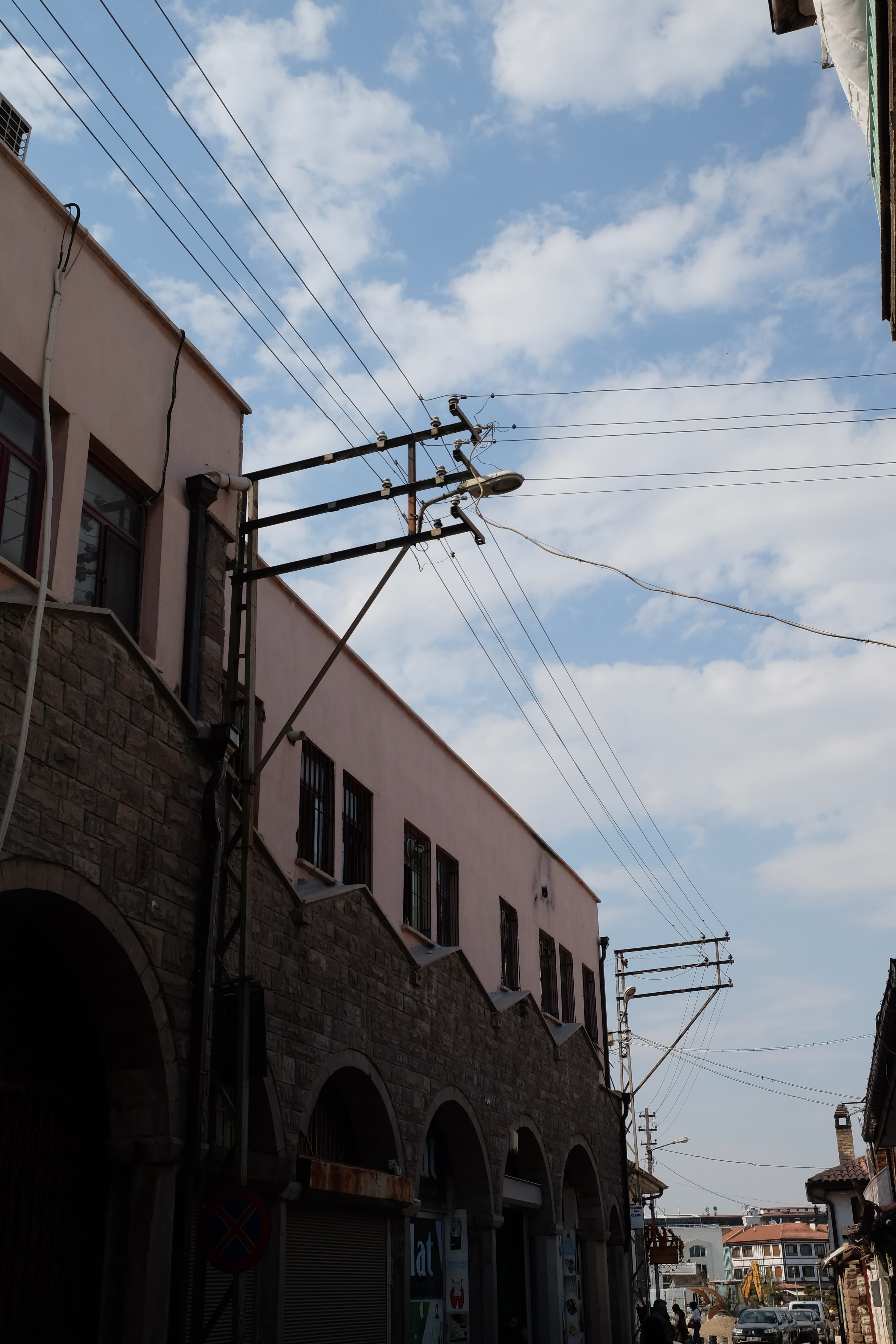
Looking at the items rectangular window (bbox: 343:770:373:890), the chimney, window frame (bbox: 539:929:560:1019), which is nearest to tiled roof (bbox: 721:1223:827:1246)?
the chimney

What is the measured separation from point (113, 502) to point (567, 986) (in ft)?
54.2

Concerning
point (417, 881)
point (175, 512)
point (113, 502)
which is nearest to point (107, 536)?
point (113, 502)

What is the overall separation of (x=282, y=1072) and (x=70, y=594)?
4.77 metres

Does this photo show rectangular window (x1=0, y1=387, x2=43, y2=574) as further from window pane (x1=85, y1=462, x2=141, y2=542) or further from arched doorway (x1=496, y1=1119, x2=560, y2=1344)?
arched doorway (x1=496, y1=1119, x2=560, y2=1344)

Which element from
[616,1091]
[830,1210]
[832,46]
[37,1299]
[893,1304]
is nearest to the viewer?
[832,46]

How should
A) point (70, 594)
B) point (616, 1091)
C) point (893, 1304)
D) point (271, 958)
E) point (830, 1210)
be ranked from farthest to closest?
point (830, 1210) < point (616, 1091) < point (893, 1304) < point (271, 958) < point (70, 594)

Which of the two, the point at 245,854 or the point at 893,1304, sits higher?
the point at 245,854

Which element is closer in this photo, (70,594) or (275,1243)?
(70,594)

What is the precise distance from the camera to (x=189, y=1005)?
9.76 meters

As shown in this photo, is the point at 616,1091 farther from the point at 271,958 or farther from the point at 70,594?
the point at 70,594

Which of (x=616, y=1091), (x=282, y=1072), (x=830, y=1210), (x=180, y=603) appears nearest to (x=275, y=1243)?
(x=282, y=1072)

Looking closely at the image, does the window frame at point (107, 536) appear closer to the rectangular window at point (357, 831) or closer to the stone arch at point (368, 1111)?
the rectangular window at point (357, 831)

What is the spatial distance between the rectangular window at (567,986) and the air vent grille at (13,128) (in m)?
17.8

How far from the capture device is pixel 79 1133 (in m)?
9.38
